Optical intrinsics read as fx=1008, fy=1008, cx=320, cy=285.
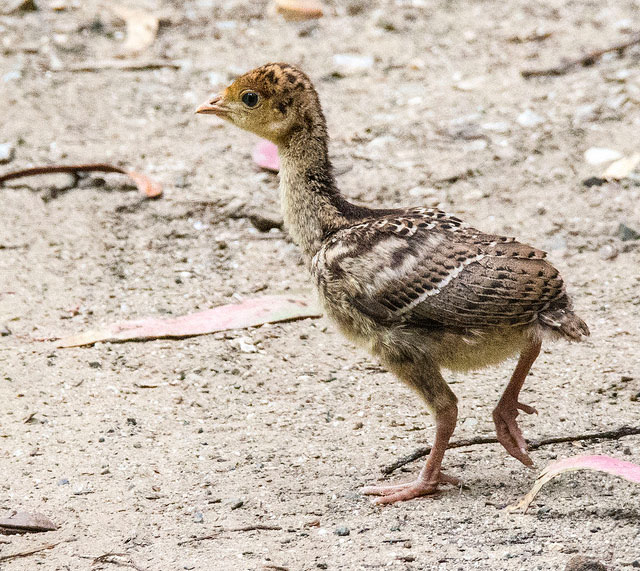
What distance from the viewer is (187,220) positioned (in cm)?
676

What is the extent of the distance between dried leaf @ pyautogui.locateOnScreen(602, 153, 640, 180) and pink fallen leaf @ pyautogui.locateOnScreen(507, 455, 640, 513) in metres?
3.24

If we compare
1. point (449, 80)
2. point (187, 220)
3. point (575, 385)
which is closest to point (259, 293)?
point (187, 220)

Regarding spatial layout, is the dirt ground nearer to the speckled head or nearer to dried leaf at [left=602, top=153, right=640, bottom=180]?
dried leaf at [left=602, top=153, right=640, bottom=180]

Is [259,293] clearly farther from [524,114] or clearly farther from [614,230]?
[524,114]

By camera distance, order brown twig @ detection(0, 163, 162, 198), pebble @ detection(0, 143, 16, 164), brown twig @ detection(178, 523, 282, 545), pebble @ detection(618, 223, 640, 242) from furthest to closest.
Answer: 1. pebble @ detection(0, 143, 16, 164)
2. brown twig @ detection(0, 163, 162, 198)
3. pebble @ detection(618, 223, 640, 242)
4. brown twig @ detection(178, 523, 282, 545)

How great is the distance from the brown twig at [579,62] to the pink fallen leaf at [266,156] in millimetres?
2385

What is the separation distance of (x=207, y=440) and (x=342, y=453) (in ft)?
2.10

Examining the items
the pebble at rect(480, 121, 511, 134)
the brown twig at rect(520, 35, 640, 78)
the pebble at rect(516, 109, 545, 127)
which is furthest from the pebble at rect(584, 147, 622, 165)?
the brown twig at rect(520, 35, 640, 78)

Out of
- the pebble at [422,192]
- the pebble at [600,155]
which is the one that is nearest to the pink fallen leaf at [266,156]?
the pebble at [422,192]

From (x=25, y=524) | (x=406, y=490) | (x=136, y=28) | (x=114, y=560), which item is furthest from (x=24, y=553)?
(x=136, y=28)

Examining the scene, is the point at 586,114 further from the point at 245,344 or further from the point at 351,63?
the point at 245,344

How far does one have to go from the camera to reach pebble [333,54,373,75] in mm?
8641

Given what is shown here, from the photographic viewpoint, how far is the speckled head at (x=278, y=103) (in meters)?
4.81

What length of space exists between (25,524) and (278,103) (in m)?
2.23
